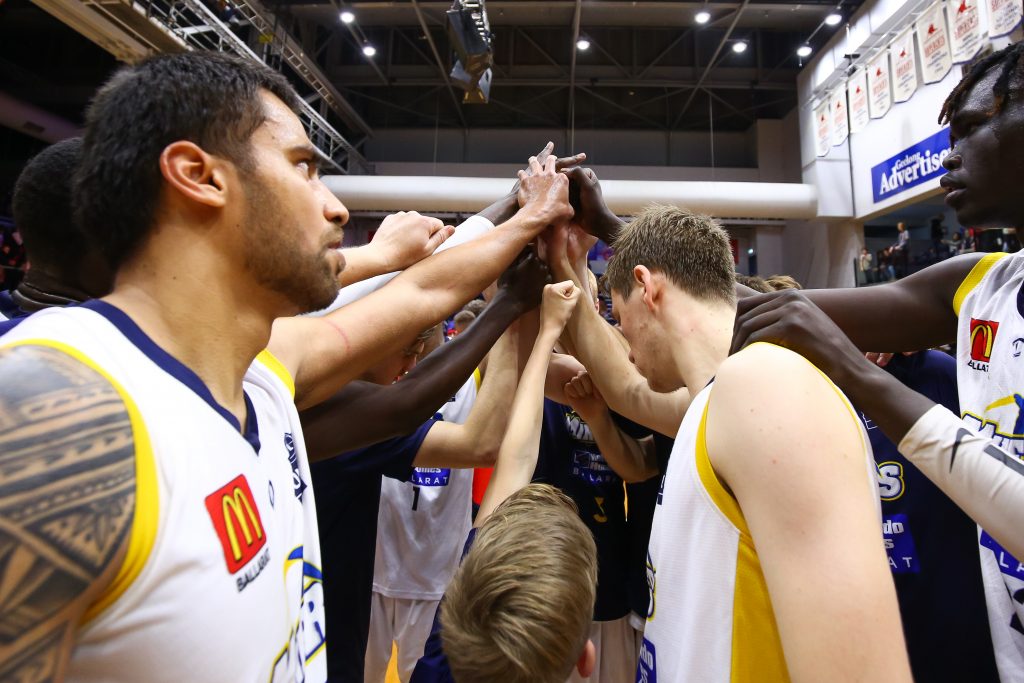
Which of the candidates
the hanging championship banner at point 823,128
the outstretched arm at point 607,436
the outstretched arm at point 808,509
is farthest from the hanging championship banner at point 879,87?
the outstretched arm at point 808,509

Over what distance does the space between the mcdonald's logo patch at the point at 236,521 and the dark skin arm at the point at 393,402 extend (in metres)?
0.72

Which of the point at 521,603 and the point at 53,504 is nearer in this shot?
the point at 53,504

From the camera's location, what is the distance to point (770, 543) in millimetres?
913

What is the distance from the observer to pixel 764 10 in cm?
1046

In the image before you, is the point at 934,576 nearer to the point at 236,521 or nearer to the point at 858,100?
the point at 236,521

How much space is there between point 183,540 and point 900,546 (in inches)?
86.6

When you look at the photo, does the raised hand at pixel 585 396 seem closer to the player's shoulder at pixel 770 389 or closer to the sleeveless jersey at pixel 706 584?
the sleeveless jersey at pixel 706 584

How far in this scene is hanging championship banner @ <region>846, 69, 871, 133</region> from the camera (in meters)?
9.10

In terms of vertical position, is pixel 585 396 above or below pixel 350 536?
above

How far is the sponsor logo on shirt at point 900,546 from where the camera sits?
77.6 inches

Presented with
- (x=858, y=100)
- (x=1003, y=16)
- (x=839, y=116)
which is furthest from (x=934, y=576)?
(x=839, y=116)

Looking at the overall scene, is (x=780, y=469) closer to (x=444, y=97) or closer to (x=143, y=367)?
(x=143, y=367)

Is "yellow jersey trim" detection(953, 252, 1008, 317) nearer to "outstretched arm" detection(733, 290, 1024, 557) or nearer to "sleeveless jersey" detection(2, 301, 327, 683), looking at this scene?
"outstretched arm" detection(733, 290, 1024, 557)

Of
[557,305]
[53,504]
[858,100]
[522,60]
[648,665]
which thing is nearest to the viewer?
[53,504]
